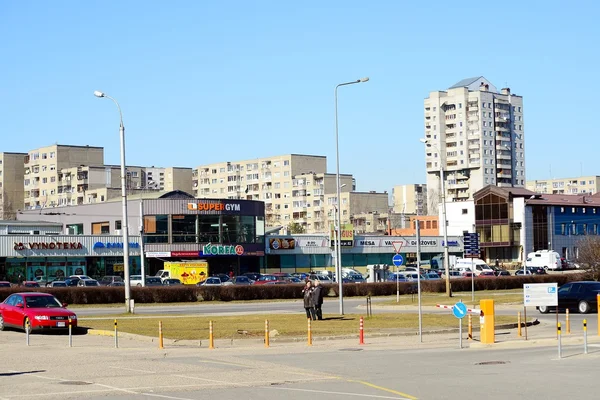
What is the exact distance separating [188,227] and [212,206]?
121 inches

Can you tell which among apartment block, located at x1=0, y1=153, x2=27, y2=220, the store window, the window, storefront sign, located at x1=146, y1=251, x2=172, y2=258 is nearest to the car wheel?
storefront sign, located at x1=146, y1=251, x2=172, y2=258

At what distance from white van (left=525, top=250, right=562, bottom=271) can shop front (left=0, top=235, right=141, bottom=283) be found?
4410 centimetres

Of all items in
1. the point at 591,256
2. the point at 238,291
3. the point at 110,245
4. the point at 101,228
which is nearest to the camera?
the point at 238,291

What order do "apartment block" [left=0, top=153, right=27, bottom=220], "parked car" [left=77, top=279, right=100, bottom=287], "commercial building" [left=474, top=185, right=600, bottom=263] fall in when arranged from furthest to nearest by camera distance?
"apartment block" [left=0, top=153, right=27, bottom=220] < "commercial building" [left=474, top=185, right=600, bottom=263] < "parked car" [left=77, top=279, right=100, bottom=287]

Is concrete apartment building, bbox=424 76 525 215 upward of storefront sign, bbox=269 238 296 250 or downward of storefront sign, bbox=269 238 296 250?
upward

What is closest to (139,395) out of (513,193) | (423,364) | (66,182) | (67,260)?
(423,364)

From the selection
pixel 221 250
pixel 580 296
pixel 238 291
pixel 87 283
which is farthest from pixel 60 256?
pixel 580 296

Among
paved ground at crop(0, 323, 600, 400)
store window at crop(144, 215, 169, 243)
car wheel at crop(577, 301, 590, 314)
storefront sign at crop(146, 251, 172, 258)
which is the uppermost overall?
store window at crop(144, 215, 169, 243)

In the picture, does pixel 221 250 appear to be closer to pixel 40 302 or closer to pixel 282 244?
pixel 282 244

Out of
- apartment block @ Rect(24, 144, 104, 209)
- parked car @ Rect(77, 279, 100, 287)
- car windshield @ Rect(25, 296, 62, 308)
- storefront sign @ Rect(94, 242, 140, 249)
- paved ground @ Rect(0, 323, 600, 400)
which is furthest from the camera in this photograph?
apartment block @ Rect(24, 144, 104, 209)

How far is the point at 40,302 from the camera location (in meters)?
32.8

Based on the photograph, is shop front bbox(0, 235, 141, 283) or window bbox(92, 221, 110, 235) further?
window bbox(92, 221, 110, 235)

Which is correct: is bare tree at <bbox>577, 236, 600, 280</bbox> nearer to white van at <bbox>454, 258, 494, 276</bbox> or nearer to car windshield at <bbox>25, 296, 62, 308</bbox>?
white van at <bbox>454, 258, 494, 276</bbox>

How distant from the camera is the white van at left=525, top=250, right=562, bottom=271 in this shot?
3917 inches
